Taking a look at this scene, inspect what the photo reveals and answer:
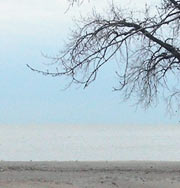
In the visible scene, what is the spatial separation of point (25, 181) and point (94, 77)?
118 inches

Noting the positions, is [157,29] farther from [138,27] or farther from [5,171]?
[5,171]

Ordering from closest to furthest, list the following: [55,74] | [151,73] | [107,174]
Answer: [55,74] → [151,73] → [107,174]

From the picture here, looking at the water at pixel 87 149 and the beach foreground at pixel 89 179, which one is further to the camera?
the water at pixel 87 149

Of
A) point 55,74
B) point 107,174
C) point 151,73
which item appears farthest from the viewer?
point 107,174

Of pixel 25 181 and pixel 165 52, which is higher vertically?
pixel 165 52

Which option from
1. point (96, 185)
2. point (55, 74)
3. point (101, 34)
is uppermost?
point (101, 34)

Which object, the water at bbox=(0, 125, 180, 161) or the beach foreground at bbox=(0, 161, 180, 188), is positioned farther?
the water at bbox=(0, 125, 180, 161)

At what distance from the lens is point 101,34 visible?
18.2 metres

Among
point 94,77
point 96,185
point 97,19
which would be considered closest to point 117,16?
point 97,19

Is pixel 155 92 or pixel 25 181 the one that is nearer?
pixel 25 181

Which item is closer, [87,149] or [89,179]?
[89,179]

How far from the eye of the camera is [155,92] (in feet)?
63.2

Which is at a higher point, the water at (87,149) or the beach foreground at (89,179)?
the water at (87,149)

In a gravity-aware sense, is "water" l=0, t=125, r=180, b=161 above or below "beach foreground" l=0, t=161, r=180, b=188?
above
